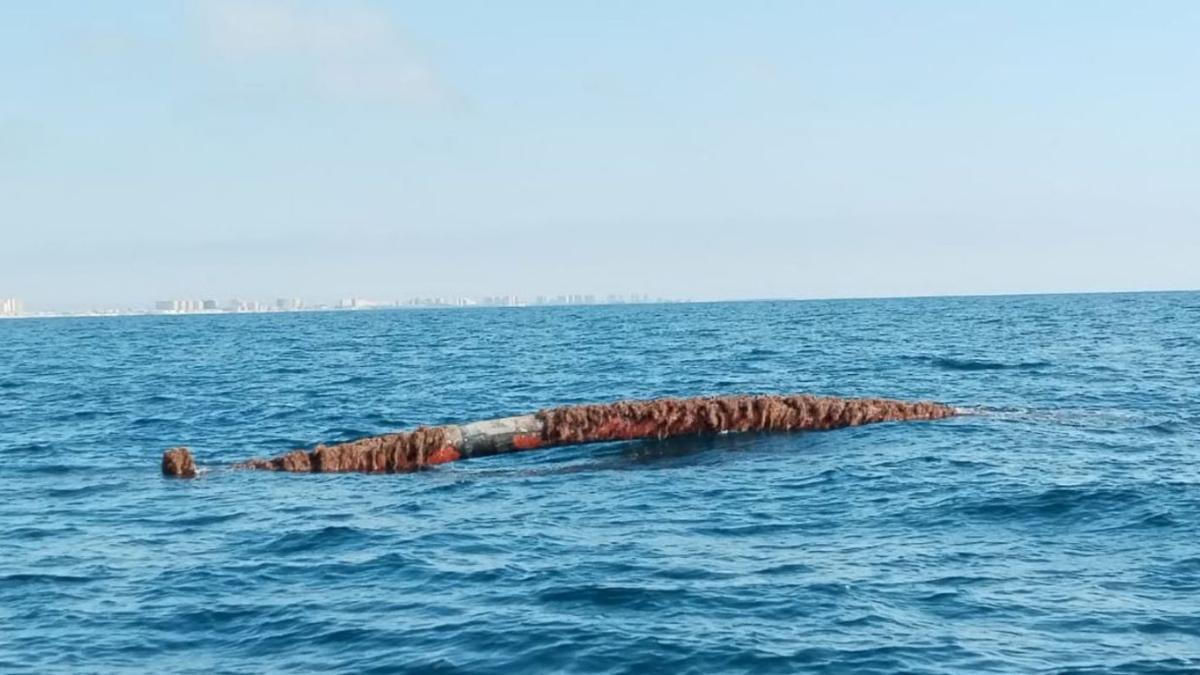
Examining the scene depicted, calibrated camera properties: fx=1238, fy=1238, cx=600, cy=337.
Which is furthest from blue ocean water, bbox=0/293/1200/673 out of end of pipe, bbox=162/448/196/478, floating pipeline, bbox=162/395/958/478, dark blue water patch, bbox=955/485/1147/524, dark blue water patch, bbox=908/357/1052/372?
dark blue water patch, bbox=908/357/1052/372

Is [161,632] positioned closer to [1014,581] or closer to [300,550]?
[300,550]

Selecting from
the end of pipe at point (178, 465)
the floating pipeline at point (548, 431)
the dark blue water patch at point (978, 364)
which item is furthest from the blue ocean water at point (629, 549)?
the dark blue water patch at point (978, 364)

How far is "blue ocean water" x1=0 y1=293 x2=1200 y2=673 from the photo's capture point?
13.3m

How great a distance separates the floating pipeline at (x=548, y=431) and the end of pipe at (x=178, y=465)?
0.06 feet

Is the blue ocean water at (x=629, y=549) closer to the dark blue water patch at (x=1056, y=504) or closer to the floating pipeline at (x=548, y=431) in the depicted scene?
the dark blue water patch at (x=1056, y=504)

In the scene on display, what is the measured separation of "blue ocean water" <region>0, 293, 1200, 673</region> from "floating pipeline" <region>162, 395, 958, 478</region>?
0.51 meters

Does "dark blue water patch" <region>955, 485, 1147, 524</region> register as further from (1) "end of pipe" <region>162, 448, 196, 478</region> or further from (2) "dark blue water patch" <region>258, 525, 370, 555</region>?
(1) "end of pipe" <region>162, 448, 196, 478</region>

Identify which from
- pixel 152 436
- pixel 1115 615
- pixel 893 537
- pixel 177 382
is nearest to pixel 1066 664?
pixel 1115 615

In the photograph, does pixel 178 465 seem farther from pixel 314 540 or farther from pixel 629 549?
pixel 629 549

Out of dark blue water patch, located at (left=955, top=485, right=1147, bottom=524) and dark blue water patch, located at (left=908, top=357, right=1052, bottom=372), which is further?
dark blue water patch, located at (left=908, top=357, right=1052, bottom=372)

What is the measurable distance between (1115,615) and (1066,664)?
1.92 metres

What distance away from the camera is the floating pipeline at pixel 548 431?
24531 mm

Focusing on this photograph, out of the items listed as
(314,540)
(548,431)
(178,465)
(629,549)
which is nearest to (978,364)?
(548,431)

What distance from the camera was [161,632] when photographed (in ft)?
46.5
